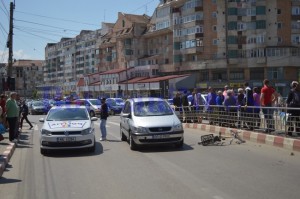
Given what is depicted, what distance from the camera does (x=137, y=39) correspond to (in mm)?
91000

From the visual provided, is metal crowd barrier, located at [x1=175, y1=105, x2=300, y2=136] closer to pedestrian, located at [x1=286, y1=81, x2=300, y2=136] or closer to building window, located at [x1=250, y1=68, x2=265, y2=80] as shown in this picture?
pedestrian, located at [x1=286, y1=81, x2=300, y2=136]

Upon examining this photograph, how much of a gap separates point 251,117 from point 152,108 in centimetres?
353

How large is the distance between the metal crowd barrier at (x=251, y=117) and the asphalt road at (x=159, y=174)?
873 millimetres

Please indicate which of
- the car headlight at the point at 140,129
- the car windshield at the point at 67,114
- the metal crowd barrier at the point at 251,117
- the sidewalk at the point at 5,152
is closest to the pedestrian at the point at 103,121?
the car windshield at the point at 67,114

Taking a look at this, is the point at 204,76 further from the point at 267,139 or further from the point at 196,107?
the point at 267,139

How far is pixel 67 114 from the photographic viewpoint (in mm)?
13766

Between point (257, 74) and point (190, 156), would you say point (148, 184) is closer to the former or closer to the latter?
point (190, 156)

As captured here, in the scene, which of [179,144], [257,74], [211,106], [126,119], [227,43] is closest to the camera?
[179,144]

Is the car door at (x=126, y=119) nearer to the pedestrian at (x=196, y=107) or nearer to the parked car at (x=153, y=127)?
the parked car at (x=153, y=127)

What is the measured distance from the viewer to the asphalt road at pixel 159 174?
716 centimetres

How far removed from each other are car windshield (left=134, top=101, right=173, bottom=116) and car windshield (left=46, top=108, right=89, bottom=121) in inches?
66.4

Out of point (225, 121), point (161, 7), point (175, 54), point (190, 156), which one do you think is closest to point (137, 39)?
point (161, 7)

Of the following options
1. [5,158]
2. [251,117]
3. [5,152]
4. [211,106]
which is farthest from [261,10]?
[5,158]

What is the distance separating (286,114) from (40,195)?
7.72 m
